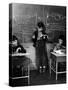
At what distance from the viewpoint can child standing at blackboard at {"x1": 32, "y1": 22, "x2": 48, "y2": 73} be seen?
Answer: 159 inches

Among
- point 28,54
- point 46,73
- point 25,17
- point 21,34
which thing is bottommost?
point 46,73

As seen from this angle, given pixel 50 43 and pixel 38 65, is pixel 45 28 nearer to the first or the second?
pixel 50 43

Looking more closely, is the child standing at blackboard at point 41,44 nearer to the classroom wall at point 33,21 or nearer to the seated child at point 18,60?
the classroom wall at point 33,21

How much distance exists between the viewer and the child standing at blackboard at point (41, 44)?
13.3 feet

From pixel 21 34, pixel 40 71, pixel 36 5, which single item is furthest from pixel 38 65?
pixel 36 5

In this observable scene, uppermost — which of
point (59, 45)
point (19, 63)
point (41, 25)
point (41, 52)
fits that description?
point (41, 25)

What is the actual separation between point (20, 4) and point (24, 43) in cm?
68

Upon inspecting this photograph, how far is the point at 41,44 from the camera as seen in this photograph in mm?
4090

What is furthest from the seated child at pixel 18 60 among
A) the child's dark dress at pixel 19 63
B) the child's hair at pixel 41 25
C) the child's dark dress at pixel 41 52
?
the child's hair at pixel 41 25

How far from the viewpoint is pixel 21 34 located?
12.9 feet

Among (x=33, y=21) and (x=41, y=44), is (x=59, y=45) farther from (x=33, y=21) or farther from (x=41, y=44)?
(x=33, y=21)

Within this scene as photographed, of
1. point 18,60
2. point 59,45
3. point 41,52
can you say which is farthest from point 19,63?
point 59,45

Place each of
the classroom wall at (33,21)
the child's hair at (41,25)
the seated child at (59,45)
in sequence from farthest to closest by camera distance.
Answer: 1. the seated child at (59,45)
2. the child's hair at (41,25)
3. the classroom wall at (33,21)

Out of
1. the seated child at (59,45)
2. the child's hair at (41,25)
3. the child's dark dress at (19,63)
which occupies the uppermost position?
the child's hair at (41,25)
